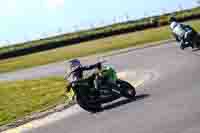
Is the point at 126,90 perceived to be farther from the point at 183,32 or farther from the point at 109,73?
the point at 183,32

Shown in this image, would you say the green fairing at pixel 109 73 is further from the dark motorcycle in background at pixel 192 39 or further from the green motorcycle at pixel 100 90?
the dark motorcycle in background at pixel 192 39

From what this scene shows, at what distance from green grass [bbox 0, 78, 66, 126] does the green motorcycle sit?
280 cm

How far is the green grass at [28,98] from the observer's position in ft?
60.9

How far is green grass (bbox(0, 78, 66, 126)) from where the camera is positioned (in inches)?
730

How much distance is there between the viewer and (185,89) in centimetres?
1608

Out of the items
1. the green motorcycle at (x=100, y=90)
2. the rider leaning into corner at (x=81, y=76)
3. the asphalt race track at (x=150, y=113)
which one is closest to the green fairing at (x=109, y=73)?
the green motorcycle at (x=100, y=90)

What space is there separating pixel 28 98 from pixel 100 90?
665cm

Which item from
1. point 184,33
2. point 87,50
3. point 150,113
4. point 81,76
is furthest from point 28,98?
point 87,50

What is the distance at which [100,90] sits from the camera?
53.0 feet

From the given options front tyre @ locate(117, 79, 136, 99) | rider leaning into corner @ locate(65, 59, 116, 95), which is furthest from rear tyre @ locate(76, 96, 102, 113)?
front tyre @ locate(117, 79, 136, 99)

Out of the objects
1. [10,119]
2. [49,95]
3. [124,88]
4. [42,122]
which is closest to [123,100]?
[124,88]

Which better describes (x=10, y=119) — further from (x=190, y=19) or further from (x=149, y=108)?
(x=190, y=19)

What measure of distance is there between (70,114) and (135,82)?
5115 mm

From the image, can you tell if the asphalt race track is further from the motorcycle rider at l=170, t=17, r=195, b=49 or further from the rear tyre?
the motorcycle rider at l=170, t=17, r=195, b=49
